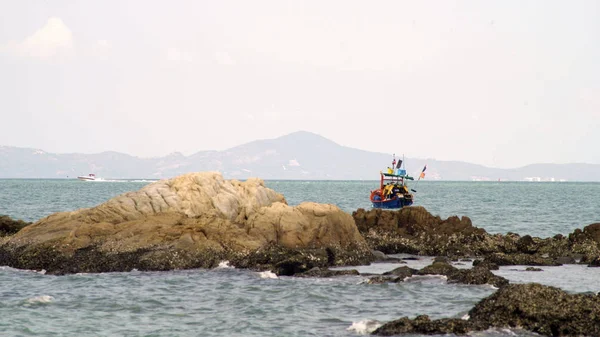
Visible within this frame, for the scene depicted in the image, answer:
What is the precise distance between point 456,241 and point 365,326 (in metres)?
21.8

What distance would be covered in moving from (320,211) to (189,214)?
660 cm

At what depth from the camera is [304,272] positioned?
90.8ft

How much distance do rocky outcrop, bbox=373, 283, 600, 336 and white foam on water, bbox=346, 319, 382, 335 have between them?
36 centimetres

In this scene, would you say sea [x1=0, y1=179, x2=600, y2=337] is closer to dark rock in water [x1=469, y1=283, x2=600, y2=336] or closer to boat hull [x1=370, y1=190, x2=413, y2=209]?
dark rock in water [x1=469, y1=283, x2=600, y2=336]

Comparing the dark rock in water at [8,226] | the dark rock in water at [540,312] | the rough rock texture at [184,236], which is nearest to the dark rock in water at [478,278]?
the rough rock texture at [184,236]

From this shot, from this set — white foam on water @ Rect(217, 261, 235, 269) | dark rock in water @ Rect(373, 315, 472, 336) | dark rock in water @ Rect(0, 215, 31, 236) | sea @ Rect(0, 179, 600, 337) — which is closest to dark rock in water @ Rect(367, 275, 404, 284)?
sea @ Rect(0, 179, 600, 337)

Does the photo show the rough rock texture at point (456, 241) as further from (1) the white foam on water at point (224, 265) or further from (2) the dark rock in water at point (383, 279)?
(1) the white foam on water at point (224, 265)

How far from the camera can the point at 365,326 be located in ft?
60.6

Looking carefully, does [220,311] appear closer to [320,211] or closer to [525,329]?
[525,329]

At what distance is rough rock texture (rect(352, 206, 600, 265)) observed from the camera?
35537 mm

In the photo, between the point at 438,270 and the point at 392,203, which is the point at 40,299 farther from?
the point at 392,203

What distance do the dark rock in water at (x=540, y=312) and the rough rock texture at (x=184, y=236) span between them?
438 inches

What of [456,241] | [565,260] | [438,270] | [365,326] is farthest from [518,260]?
[365,326]

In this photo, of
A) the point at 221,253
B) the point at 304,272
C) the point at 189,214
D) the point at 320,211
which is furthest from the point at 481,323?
the point at 189,214
